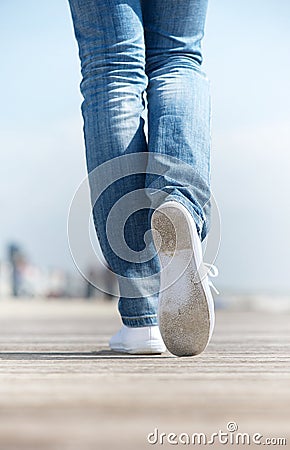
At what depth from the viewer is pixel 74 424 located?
845 millimetres

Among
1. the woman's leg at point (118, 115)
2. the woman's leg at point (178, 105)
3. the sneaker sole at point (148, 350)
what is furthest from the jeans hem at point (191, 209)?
the sneaker sole at point (148, 350)

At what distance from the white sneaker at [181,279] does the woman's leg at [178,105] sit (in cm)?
6

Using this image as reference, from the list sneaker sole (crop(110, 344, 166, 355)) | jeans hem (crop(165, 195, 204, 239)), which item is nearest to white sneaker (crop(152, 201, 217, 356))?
jeans hem (crop(165, 195, 204, 239))

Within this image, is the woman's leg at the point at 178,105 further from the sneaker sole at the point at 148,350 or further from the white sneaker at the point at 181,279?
the sneaker sole at the point at 148,350

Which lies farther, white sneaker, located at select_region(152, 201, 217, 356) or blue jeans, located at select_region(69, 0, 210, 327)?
blue jeans, located at select_region(69, 0, 210, 327)

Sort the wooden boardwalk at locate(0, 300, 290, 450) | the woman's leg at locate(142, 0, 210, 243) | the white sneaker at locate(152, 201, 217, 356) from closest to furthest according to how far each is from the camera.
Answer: the wooden boardwalk at locate(0, 300, 290, 450) < the white sneaker at locate(152, 201, 217, 356) < the woman's leg at locate(142, 0, 210, 243)

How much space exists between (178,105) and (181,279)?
38cm

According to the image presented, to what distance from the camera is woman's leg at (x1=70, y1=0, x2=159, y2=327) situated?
5.72 ft

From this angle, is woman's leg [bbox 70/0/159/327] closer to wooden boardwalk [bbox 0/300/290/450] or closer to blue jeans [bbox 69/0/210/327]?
blue jeans [bbox 69/0/210/327]

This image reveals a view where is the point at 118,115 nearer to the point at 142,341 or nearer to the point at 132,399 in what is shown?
the point at 142,341

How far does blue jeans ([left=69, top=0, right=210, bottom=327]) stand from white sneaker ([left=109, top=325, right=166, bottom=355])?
17mm

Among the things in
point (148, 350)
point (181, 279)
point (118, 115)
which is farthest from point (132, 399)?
point (118, 115)

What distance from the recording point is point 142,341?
1.76 metres

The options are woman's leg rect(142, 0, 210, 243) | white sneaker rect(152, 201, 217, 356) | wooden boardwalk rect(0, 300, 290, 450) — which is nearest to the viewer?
wooden boardwalk rect(0, 300, 290, 450)
